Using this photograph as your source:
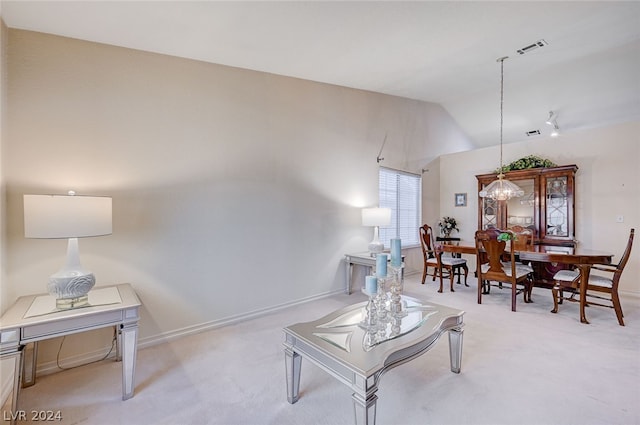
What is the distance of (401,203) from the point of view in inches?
223

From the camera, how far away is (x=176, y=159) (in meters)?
2.90

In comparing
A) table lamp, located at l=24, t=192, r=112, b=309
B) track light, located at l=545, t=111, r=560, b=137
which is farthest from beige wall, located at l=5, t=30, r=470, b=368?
track light, located at l=545, t=111, r=560, b=137

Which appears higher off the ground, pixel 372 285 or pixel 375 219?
pixel 375 219

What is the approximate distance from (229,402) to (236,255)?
159 cm

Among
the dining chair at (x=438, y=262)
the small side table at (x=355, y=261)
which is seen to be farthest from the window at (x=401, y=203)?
the small side table at (x=355, y=261)

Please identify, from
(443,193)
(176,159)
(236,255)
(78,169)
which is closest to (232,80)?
(176,159)

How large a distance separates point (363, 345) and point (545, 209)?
491 cm

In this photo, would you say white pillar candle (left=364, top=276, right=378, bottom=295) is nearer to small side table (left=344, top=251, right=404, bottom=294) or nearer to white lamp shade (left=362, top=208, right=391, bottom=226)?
small side table (left=344, top=251, right=404, bottom=294)

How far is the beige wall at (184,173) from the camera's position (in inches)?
90.5

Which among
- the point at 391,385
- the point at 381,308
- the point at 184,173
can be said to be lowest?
the point at 391,385

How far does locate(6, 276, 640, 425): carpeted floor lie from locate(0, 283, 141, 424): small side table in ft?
0.84

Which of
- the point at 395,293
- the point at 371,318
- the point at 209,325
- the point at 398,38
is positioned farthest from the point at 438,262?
the point at 209,325

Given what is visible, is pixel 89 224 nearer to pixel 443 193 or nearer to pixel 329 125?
pixel 329 125

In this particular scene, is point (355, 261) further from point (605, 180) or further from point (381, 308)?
point (605, 180)
